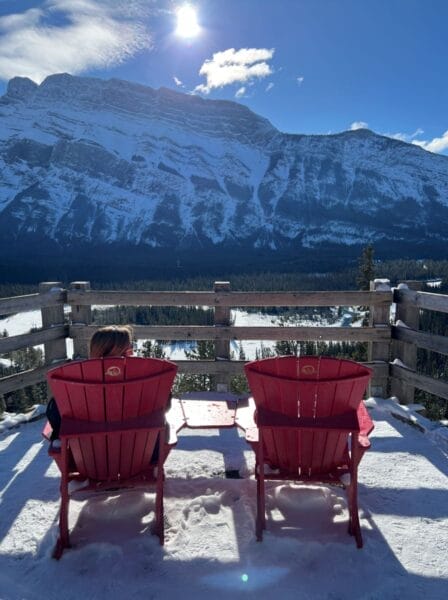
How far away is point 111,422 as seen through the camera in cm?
287

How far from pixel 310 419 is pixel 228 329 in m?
3.22

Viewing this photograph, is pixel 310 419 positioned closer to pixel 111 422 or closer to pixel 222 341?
pixel 111 422

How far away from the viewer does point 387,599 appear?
8.00 feet

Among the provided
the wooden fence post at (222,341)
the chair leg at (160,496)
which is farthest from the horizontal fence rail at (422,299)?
the chair leg at (160,496)

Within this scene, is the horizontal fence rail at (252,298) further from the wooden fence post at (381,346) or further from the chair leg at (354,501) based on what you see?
the chair leg at (354,501)

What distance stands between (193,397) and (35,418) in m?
1.92

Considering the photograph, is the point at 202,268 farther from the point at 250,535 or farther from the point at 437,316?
the point at 250,535

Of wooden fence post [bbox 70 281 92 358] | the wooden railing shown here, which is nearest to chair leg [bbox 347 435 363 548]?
the wooden railing

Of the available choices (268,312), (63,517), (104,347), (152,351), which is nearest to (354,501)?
(63,517)

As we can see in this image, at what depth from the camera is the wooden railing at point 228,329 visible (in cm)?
582

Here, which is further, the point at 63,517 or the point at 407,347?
the point at 407,347

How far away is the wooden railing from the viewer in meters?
5.82

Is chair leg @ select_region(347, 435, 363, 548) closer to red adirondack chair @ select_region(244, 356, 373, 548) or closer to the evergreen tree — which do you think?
red adirondack chair @ select_region(244, 356, 373, 548)

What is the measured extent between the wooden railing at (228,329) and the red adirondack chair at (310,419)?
115 inches
